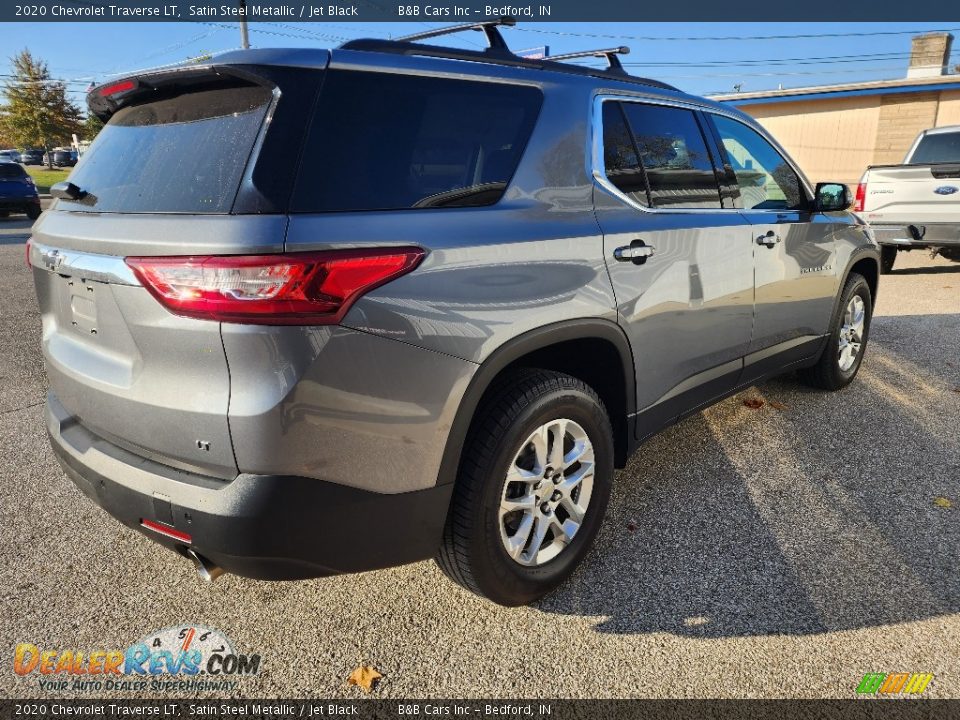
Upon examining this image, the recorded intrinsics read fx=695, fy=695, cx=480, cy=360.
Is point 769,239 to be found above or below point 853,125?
above

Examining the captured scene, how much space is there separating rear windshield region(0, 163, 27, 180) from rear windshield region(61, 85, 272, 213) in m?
18.9

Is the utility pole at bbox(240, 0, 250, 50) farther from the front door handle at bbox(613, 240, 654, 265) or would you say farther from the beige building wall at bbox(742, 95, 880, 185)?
the front door handle at bbox(613, 240, 654, 265)

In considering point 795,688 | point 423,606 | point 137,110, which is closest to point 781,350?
point 795,688

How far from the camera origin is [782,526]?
3.01 m

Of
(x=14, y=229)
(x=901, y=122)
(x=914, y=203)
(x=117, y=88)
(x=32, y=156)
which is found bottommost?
(x=32, y=156)

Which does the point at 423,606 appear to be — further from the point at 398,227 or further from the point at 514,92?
the point at 514,92

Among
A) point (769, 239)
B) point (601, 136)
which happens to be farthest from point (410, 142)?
point (769, 239)

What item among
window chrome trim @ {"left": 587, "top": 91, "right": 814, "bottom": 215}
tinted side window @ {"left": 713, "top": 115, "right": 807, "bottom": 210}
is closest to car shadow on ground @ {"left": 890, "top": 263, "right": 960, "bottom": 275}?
tinted side window @ {"left": 713, "top": 115, "right": 807, "bottom": 210}

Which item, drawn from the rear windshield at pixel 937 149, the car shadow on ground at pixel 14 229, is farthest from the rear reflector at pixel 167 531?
the car shadow on ground at pixel 14 229

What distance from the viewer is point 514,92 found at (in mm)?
2410

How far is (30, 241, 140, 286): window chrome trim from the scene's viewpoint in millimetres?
1915

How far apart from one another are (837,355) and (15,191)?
64.2 feet

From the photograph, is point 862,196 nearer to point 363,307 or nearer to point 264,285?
point 363,307

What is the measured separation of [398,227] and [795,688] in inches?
71.9
